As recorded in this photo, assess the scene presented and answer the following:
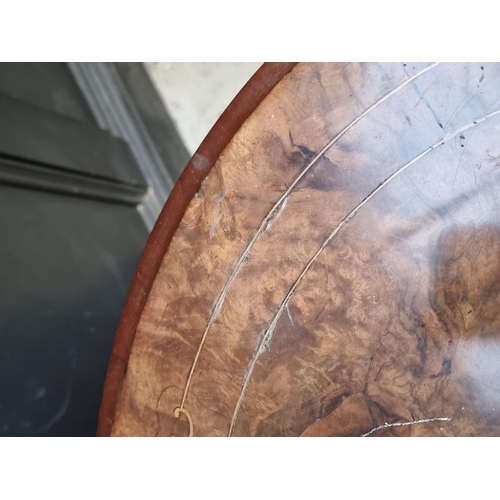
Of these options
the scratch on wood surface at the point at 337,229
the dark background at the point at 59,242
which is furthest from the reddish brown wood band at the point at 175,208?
the dark background at the point at 59,242

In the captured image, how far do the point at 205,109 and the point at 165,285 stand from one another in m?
1.22

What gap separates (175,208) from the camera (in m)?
0.71

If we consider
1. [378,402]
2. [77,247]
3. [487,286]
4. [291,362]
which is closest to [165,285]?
[291,362]

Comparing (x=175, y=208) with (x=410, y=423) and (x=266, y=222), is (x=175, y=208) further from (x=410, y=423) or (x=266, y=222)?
(x=410, y=423)

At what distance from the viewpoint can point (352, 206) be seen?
2.21ft

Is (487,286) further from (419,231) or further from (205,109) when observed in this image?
(205,109)

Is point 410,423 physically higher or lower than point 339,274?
lower

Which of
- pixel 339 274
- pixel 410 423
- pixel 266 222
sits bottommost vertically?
pixel 410 423

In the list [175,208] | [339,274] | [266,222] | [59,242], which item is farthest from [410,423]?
[59,242]

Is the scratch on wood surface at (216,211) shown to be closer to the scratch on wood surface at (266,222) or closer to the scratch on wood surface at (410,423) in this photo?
the scratch on wood surface at (266,222)

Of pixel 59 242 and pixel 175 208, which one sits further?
pixel 59 242

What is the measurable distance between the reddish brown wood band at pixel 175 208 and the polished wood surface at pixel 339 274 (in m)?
0.01

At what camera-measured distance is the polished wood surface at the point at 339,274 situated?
645mm

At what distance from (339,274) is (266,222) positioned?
132 millimetres
